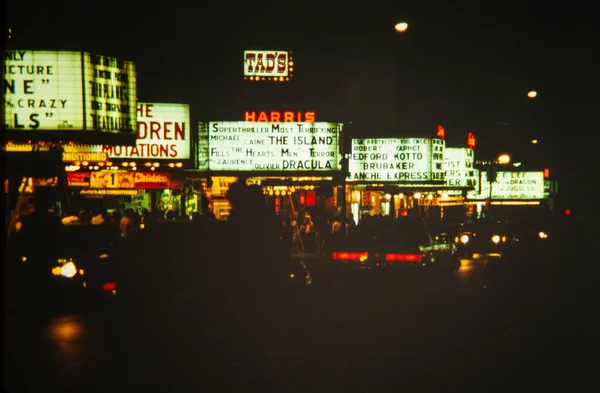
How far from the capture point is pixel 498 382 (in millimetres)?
8039

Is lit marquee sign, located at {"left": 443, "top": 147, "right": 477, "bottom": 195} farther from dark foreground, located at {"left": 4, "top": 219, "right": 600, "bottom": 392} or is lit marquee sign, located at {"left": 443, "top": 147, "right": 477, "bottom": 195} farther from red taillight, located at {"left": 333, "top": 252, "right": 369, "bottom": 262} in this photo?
dark foreground, located at {"left": 4, "top": 219, "right": 600, "bottom": 392}

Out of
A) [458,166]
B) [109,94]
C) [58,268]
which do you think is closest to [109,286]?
[58,268]

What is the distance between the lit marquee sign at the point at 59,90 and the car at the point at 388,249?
19.5 feet

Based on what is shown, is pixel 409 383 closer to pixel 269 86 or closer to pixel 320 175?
pixel 320 175

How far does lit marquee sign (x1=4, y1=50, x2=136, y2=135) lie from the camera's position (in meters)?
16.5

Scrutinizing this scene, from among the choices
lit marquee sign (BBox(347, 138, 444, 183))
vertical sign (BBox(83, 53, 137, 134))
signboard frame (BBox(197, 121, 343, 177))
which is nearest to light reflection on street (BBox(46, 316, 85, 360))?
vertical sign (BBox(83, 53, 137, 134))

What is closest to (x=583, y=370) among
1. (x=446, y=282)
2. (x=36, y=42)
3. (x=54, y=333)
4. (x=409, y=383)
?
(x=409, y=383)

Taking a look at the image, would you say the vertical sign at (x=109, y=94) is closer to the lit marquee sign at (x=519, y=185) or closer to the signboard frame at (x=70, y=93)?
the signboard frame at (x=70, y=93)

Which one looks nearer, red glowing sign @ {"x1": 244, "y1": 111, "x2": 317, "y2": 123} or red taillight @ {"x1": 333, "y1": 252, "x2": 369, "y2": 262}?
red taillight @ {"x1": 333, "y1": 252, "x2": 369, "y2": 262}

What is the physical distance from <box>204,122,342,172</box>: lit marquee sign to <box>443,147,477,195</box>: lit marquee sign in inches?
607

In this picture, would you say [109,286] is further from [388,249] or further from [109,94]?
[388,249]

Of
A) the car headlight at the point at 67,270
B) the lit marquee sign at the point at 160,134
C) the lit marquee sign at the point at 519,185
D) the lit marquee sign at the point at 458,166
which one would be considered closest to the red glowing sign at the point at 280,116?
the lit marquee sign at the point at 160,134

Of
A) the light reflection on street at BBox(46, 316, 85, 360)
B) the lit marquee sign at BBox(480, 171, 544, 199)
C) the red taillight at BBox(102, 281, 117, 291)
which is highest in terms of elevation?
the lit marquee sign at BBox(480, 171, 544, 199)

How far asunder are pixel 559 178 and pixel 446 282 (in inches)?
3021
